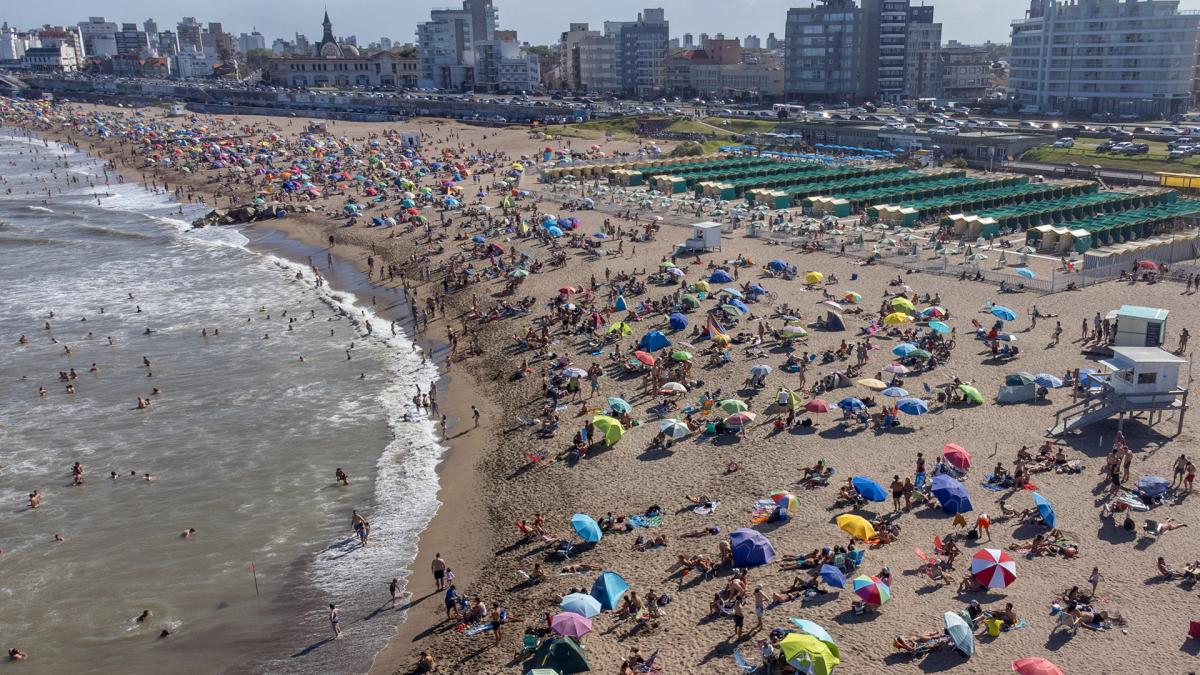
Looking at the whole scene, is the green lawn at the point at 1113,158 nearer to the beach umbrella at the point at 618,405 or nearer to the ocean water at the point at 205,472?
the beach umbrella at the point at 618,405

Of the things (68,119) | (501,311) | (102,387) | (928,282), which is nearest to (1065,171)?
(928,282)

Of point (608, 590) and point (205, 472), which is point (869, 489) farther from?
point (205, 472)

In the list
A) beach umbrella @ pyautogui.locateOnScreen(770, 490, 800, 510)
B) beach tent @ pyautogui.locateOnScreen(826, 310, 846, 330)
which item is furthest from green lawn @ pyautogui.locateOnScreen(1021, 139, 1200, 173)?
beach umbrella @ pyautogui.locateOnScreen(770, 490, 800, 510)

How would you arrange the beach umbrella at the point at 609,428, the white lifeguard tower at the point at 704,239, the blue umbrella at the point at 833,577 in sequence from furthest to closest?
the white lifeguard tower at the point at 704,239, the beach umbrella at the point at 609,428, the blue umbrella at the point at 833,577

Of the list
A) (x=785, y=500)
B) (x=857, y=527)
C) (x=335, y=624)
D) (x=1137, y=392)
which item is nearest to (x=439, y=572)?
(x=335, y=624)

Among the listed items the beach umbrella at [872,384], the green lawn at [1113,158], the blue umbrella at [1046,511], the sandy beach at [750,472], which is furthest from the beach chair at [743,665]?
the green lawn at [1113,158]

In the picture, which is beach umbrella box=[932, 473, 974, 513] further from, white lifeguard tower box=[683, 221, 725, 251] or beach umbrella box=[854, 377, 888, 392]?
white lifeguard tower box=[683, 221, 725, 251]
